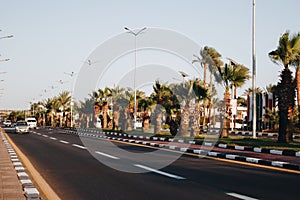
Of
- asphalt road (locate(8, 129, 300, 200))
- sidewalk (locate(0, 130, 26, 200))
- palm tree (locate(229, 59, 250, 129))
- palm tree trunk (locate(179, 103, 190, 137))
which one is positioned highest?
palm tree (locate(229, 59, 250, 129))

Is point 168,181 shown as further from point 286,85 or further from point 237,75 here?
point 237,75

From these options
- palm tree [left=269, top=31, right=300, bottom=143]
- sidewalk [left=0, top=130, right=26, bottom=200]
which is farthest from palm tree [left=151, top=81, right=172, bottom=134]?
sidewalk [left=0, top=130, right=26, bottom=200]

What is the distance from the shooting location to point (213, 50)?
65.1 meters

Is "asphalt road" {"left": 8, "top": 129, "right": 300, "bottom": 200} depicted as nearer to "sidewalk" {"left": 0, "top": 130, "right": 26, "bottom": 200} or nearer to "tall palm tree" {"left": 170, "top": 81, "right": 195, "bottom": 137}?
"sidewalk" {"left": 0, "top": 130, "right": 26, "bottom": 200}

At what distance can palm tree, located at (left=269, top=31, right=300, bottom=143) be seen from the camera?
86.1ft

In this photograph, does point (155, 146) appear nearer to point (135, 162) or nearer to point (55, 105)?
point (135, 162)

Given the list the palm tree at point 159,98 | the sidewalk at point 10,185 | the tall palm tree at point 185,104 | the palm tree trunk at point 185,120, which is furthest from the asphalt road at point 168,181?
the palm tree at point 159,98

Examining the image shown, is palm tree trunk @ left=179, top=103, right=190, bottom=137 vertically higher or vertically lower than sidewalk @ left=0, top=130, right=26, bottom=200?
higher

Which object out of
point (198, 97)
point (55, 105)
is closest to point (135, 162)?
point (198, 97)

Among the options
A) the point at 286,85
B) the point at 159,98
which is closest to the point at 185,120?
the point at 159,98

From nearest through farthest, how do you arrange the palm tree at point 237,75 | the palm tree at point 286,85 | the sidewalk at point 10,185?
1. the sidewalk at point 10,185
2. the palm tree at point 286,85
3. the palm tree at point 237,75

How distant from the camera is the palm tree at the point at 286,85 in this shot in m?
26.2

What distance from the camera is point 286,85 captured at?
26188 millimetres

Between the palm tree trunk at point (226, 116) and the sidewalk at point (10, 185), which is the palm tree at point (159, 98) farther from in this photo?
the sidewalk at point (10, 185)
